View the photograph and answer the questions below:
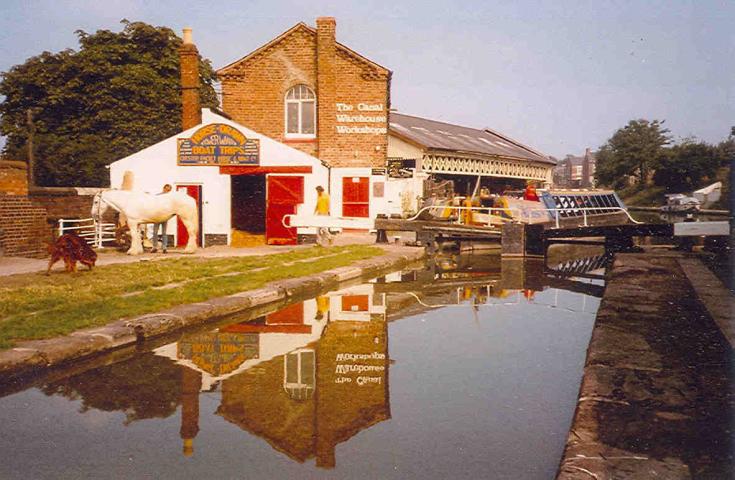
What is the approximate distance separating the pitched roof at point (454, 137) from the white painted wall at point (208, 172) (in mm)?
13294

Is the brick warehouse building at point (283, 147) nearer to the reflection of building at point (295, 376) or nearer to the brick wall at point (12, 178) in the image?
the brick wall at point (12, 178)

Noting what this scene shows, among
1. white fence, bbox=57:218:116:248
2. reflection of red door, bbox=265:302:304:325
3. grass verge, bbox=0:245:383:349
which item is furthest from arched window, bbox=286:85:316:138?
reflection of red door, bbox=265:302:304:325

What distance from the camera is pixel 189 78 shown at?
71.7 ft

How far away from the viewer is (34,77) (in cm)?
3828

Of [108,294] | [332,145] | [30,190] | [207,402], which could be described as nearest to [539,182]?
[332,145]

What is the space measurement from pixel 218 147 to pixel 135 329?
42.5 ft

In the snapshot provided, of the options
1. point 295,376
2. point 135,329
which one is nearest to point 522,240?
point 135,329

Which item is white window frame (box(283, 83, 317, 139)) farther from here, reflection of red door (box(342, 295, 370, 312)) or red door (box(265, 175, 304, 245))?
reflection of red door (box(342, 295, 370, 312))

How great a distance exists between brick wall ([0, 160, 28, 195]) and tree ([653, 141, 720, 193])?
54.2 meters

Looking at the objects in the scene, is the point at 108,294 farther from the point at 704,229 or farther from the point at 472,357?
the point at 704,229

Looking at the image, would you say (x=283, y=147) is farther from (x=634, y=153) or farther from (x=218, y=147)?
(x=634, y=153)

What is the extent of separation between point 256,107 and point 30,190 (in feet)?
33.3

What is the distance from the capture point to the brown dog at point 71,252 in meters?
11.6

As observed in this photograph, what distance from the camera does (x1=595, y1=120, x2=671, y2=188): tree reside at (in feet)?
207
